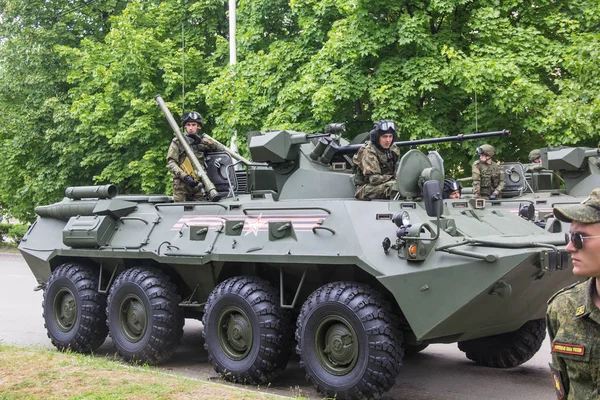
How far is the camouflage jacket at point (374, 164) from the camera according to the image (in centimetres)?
798

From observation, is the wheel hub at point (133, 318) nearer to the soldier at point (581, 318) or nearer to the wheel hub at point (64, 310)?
the wheel hub at point (64, 310)

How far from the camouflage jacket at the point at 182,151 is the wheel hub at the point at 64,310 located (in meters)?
1.98

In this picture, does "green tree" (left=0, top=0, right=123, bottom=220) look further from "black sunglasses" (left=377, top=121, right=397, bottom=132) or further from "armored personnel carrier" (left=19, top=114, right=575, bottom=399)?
"black sunglasses" (left=377, top=121, right=397, bottom=132)

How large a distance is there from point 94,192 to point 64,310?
4.94ft

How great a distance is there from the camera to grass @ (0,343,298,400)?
21.6 ft

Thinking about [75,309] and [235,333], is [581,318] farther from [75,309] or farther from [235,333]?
[75,309]

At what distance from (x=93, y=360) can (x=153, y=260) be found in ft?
4.46

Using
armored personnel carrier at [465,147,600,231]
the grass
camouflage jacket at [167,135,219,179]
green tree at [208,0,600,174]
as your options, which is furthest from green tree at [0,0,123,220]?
the grass

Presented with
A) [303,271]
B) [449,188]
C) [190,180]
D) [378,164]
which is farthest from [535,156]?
[303,271]

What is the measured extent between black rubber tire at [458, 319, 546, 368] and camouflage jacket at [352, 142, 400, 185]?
215 cm

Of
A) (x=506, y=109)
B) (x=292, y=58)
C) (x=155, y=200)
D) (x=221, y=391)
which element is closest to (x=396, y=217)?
(x=221, y=391)

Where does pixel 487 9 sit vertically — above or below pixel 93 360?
above

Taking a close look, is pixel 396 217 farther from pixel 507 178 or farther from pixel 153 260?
pixel 507 178

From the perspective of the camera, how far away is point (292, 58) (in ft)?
52.6
